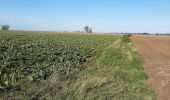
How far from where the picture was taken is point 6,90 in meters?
10.2

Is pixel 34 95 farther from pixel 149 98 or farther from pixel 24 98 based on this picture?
pixel 149 98

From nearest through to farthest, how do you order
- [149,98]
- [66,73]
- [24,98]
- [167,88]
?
1. [24,98]
2. [149,98]
3. [167,88]
4. [66,73]

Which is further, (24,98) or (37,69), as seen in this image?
(37,69)

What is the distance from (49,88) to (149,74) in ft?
17.2

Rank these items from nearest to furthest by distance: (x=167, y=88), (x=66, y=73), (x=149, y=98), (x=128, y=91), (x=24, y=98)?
(x=24, y=98) → (x=149, y=98) → (x=128, y=91) → (x=167, y=88) → (x=66, y=73)

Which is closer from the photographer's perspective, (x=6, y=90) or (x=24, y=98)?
(x=24, y=98)

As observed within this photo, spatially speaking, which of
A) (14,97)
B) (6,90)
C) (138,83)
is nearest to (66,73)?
(138,83)

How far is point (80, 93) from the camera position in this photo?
952 centimetres

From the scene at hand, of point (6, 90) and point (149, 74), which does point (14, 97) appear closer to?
point (6, 90)

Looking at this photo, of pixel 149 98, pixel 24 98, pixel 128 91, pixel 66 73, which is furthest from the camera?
pixel 66 73

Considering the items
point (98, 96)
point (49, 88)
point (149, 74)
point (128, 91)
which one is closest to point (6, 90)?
point (49, 88)

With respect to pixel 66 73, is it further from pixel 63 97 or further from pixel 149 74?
pixel 63 97

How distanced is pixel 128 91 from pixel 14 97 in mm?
3374

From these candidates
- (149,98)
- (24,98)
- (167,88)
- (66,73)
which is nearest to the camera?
(24,98)
